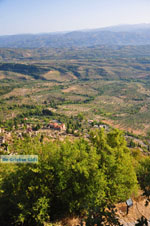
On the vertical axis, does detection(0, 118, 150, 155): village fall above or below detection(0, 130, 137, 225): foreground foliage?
below

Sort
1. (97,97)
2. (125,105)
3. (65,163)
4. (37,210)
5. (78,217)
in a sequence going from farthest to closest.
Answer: (97,97)
(125,105)
(78,217)
(65,163)
(37,210)

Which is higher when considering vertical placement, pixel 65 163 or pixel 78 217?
pixel 65 163

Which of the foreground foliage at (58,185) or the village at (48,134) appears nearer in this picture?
the foreground foliage at (58,185)

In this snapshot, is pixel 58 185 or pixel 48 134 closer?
pixel 58 185

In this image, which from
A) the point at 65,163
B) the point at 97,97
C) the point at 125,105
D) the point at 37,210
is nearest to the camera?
the point at 37,210

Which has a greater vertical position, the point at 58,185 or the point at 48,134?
the point at 58,185

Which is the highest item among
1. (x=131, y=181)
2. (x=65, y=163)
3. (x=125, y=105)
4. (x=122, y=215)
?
(x=65, y=163)

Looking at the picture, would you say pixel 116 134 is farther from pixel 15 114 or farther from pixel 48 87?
pixel 48 87

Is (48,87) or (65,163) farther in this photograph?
(48,87)

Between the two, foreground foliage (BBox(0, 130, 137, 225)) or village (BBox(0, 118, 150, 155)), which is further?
village (BBox(0, 118, 150, 155))

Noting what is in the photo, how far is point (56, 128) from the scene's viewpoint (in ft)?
Answer: 237

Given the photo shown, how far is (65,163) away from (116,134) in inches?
386

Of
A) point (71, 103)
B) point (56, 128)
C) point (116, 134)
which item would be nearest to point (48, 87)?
point (71, 103)

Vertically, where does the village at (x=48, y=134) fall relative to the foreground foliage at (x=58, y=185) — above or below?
below
